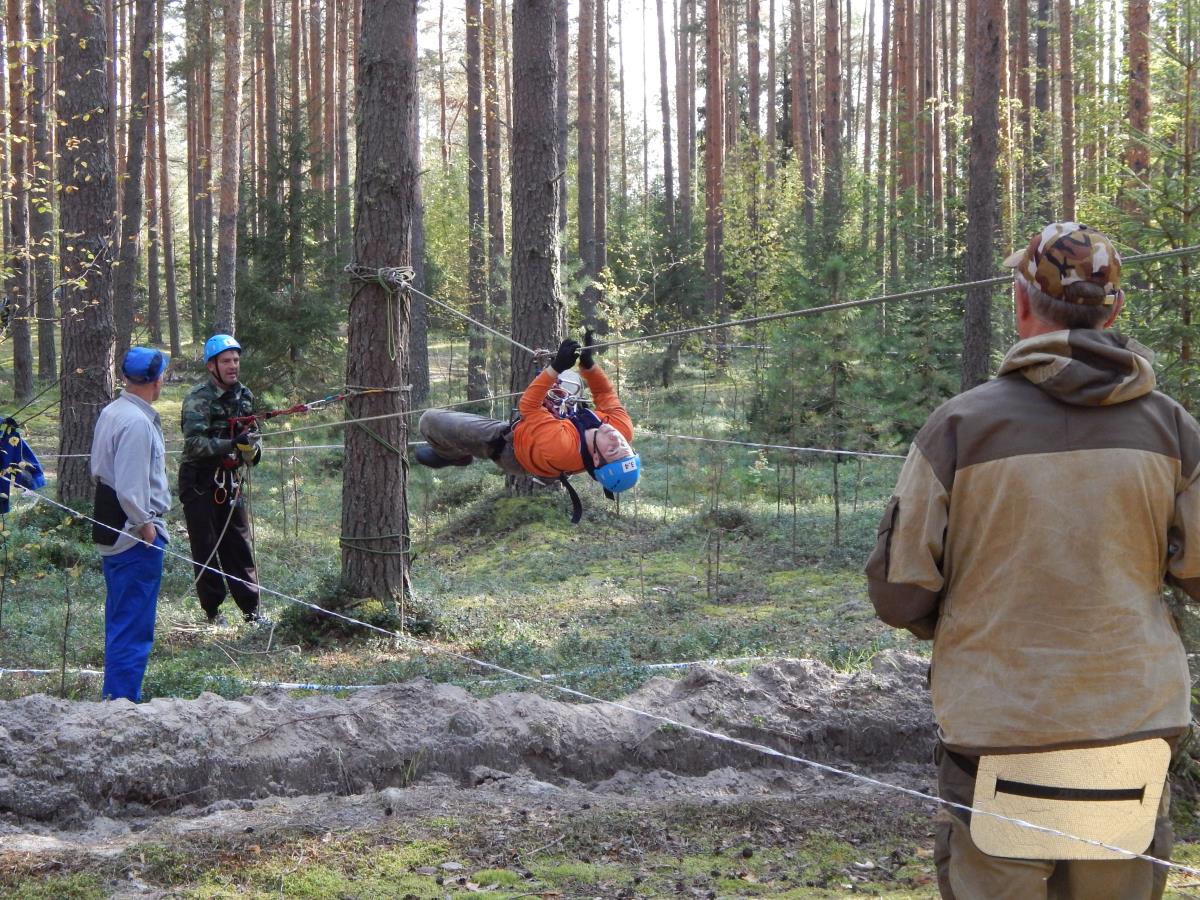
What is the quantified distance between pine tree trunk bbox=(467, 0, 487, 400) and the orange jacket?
15.1m

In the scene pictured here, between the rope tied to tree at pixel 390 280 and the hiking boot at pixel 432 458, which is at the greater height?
the rope tied to tree at pixel 390 280

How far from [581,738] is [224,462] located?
380 centimetres

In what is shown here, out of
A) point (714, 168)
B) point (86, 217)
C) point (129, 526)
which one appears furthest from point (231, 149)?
point (714, 168)

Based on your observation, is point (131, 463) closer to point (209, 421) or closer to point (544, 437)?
point (209, 421)

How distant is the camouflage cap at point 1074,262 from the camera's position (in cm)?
260

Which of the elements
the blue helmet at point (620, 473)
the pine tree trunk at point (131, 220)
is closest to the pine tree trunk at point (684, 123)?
the pine tree trunk at point (131, 220)

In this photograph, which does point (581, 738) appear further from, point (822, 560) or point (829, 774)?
point (822, 560)

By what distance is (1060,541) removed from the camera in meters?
2.47

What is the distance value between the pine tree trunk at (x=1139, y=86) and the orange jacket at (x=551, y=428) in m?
8.49

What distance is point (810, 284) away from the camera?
568 inches

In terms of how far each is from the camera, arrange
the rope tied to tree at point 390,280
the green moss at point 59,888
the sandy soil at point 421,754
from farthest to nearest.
A: 1. the rope tied to tree at point 390,280
2. the sandy soil at point 421,754
3. the green moss at point 59,888

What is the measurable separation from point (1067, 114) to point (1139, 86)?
1302cm

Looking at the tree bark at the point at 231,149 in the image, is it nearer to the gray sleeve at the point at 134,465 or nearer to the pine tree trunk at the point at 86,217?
Answer: the pine tree trunk at the point at 86,217

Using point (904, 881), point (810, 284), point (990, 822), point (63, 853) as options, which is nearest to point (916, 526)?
point (990, 822)
